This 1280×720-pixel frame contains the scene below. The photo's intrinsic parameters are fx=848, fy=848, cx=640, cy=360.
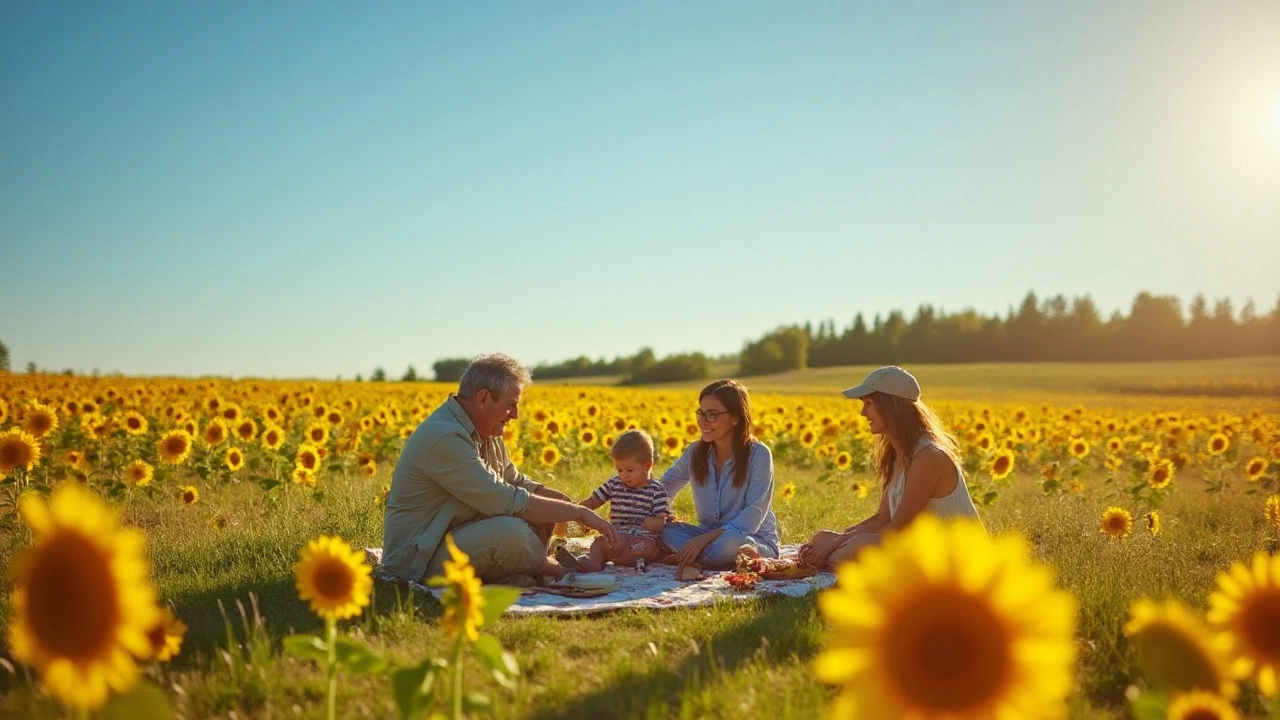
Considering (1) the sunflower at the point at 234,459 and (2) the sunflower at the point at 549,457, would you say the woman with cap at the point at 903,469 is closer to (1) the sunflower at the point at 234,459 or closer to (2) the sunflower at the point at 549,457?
(2) the sunflower at the point at 549,457

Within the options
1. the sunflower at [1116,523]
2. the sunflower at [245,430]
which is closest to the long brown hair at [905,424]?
the sunflower at [1116,523]

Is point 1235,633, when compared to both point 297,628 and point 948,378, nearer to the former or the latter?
point 297,628

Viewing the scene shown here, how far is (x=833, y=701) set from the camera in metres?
3.60

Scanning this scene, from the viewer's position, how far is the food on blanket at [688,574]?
6.07 metres

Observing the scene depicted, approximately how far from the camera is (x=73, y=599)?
75.0 inches

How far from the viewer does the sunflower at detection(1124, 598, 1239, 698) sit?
2.19 m

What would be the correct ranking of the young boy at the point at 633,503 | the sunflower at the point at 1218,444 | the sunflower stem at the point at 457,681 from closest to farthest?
the sunflower stem at the point at 457,681
the young boy at the point at 633,503
the sunflower at the point at 1218,444

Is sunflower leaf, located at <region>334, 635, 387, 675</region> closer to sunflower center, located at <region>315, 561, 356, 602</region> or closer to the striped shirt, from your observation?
sunflower center, located at <region>315, 561, 356, 602</region>

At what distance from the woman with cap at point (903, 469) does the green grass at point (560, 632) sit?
77cm

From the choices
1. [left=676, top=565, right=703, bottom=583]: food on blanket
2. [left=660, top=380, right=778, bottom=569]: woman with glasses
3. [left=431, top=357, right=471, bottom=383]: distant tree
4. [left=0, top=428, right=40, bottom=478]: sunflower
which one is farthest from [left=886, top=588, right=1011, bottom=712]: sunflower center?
[left=431, top=357, right=471, bottom=383]: distant tree

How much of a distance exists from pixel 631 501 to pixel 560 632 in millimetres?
2185

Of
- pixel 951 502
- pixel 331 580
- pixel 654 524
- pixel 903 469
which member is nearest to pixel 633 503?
pixel 654 524

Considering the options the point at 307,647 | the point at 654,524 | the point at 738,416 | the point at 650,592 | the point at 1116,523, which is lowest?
the point at 650,592

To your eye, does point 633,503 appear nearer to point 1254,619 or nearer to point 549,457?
point 549,457
